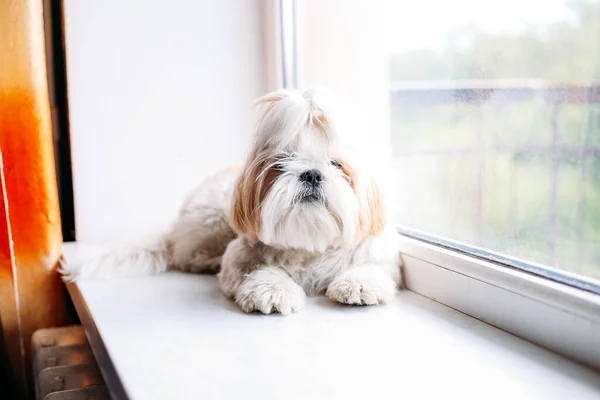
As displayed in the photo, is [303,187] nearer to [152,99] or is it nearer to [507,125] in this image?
[507,125]

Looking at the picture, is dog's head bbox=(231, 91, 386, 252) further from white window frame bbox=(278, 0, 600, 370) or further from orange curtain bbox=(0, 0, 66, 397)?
orange curtain bbox=(0, 0, 66, 397)

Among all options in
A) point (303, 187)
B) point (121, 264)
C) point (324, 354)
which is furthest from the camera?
point (121, 264)

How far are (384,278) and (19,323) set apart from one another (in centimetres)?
96

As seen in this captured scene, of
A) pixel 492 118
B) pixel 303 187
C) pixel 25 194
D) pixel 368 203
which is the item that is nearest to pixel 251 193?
pixel 303 187

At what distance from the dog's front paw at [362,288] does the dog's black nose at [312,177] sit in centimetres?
21

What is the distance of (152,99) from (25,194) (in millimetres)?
465

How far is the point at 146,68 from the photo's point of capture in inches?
64.7

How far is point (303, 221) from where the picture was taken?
1.00 m

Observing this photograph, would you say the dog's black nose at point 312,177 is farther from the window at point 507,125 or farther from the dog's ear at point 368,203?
the window at point 507,125

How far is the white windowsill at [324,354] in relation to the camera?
0.73 m

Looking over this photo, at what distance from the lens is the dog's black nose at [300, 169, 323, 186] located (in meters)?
0.99

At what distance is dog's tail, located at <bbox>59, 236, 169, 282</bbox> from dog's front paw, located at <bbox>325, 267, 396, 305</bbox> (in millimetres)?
521

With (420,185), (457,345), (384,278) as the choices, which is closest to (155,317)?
(384,278)

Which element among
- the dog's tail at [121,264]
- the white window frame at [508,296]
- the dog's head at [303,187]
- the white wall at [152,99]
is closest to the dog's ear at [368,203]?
the dog's head at [303,187]
